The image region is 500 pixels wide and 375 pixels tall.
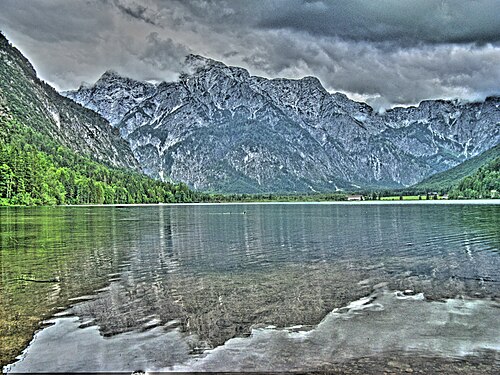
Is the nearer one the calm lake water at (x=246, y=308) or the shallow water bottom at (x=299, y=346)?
the shallow water bottom at (x=299, y=346)

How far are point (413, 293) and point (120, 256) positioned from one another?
30394 millimetres

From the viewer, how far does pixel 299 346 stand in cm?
1945

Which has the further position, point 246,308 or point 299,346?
point 246,308

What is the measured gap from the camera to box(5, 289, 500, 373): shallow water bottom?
1731 cm

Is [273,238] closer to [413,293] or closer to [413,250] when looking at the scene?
[413,250]

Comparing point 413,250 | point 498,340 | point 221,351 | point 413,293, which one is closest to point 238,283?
point 413,293

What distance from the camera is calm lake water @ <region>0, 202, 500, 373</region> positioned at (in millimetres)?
18375

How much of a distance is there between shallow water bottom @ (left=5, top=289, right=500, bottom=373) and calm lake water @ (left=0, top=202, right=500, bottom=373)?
67mm

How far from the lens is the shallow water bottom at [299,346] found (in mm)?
17312

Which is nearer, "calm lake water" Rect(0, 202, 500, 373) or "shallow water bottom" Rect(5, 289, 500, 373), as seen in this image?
"shallow water bottom" Rect(5, 289, 500, 373)

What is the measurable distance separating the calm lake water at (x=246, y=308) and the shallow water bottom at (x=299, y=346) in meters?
0.07

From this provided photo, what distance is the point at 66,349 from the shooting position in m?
19.1

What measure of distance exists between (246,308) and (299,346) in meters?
7.13

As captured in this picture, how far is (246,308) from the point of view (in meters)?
26.2
